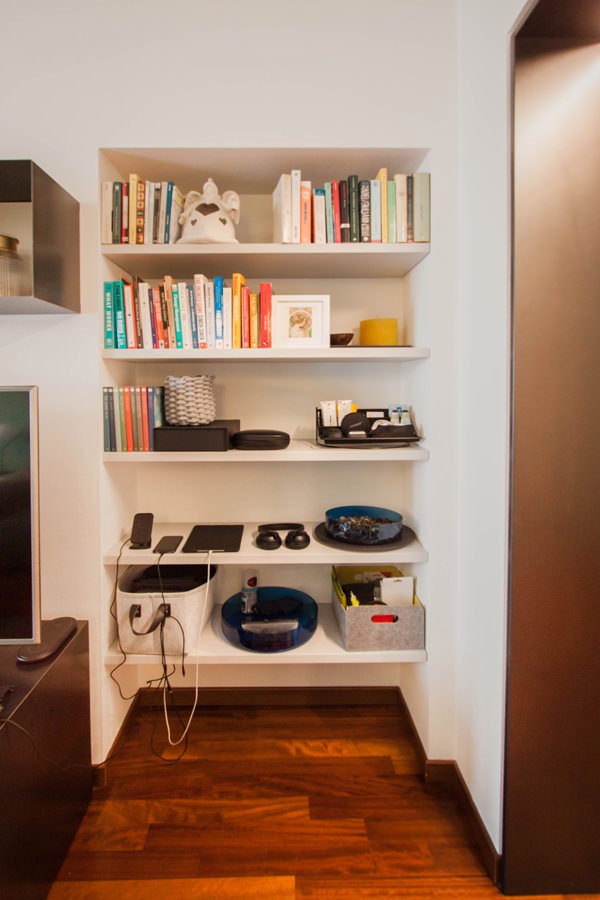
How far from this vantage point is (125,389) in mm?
1592

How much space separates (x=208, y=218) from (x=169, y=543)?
41.5 inches

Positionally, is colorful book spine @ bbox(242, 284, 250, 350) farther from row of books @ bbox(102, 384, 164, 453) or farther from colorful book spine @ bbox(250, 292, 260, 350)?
row of books @ bbox(102, 384, 164, 453)

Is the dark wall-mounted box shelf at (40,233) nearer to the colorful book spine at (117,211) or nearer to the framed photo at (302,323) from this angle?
the colorful book spine at (117,211)

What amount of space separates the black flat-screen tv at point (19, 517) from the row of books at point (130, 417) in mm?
395

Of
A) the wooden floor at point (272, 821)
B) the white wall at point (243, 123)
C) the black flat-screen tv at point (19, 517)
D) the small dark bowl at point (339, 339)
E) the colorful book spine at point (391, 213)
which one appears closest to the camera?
the black flat-screen tv at point (19, 517)

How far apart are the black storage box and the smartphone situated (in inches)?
12.8

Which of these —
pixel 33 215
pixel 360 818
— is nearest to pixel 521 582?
pixel 360 818

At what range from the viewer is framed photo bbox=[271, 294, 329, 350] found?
1.63 m

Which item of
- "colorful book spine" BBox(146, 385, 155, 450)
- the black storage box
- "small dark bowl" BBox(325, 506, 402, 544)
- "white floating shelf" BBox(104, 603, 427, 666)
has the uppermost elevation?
"colorful book spine" BBox(146, 385, 155, 450)

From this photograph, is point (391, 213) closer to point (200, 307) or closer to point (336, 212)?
point (336, 212)

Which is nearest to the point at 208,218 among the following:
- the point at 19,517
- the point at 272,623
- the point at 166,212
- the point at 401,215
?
the point at 166,212

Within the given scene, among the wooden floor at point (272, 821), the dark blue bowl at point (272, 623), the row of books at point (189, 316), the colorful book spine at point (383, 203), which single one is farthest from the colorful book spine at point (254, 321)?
the wooden floor at point (272, 821)

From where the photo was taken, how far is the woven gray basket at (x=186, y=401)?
5.32 feet

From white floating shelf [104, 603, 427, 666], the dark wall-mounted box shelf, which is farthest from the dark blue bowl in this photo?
the dark wall-mounted box shelf
